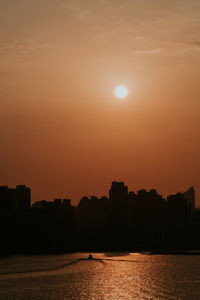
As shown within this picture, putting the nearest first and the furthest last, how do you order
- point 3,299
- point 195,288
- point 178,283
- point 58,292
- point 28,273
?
point 3,299 < point 58,292 < point 195,288 < point 178,283 < point 28,273

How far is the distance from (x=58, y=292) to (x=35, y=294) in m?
5.83

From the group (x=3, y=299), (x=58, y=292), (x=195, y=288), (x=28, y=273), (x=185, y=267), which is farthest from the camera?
(x=185, y=267)

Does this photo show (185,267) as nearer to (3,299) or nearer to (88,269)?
(88,269)

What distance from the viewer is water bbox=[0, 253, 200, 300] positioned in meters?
117

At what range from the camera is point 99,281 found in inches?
5595

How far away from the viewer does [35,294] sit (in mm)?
116375

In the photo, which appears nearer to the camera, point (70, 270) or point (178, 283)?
point (178, 283)

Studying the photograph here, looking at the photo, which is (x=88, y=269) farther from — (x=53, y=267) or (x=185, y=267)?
(x=185, y=267)

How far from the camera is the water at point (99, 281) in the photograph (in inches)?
4619

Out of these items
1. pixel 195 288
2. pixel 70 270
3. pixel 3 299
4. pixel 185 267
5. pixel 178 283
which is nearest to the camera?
pixel 3 299

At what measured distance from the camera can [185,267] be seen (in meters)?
189

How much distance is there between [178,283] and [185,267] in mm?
52766

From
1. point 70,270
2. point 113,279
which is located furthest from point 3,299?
point 70,270

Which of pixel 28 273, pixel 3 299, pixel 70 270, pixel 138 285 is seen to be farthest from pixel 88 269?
pixel 3 299
